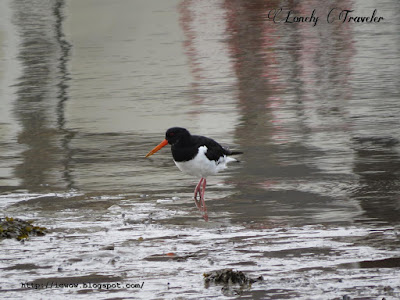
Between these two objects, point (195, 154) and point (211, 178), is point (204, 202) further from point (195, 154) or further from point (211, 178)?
point (211, 178)

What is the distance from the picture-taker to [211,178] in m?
11.4

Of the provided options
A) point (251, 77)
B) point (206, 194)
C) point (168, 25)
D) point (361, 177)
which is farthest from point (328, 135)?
point (168, 25)

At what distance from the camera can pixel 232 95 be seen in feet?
55.9

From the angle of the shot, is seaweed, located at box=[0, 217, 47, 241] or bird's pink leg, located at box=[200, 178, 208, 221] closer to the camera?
seaweed, located at box=[0, 217, 47, 241]

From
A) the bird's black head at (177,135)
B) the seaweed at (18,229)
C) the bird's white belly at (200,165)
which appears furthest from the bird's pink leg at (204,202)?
the seaweed at (18,229)

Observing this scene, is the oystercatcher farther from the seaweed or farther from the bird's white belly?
the seaweed

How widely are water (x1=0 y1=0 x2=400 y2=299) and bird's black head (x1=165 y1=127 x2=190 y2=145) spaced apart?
0.55 metres

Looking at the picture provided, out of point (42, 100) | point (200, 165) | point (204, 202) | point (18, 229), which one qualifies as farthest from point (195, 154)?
point (42, 100)

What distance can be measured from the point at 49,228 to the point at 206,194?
2069 mm

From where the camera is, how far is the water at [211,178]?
751 centimetres

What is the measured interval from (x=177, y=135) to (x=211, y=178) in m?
0.94

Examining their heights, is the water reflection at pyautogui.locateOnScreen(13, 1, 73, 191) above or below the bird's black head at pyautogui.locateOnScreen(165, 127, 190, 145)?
below

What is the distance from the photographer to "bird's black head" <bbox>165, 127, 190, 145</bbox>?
1070cm

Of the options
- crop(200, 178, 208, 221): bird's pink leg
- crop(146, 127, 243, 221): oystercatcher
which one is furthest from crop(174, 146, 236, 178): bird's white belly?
crop(200, 178, 208, 221): bird's pink leg
